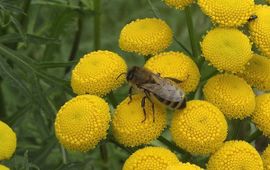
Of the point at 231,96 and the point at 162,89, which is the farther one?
the point at 231,96

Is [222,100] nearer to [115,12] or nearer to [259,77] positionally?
[259,77]

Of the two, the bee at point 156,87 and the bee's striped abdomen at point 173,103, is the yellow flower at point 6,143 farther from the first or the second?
the bee's striped abdomen at point 173,103

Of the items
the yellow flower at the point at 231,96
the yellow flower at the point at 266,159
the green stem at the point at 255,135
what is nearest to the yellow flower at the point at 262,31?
the yellow flower at the point at 231,96

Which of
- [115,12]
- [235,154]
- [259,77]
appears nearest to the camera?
[235,154]

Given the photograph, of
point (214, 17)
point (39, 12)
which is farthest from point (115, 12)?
point (214, 17)

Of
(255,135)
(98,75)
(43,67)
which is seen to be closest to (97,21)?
(43,67)

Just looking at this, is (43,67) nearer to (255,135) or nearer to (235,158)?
(255,135)
